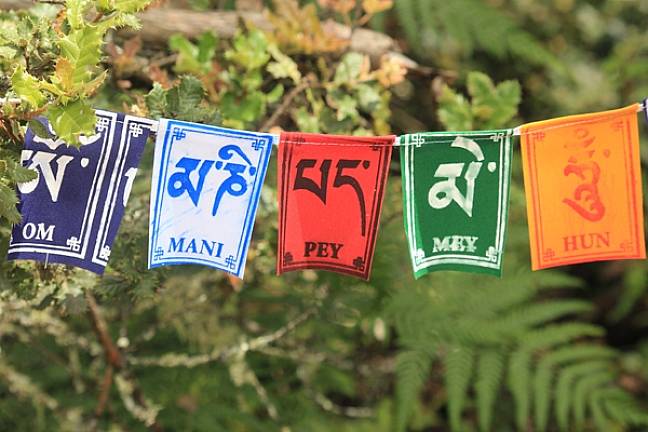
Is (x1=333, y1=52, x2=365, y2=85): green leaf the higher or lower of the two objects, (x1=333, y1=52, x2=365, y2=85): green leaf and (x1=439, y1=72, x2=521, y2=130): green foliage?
the higher

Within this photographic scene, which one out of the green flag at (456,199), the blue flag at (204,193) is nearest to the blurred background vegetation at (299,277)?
the blue flag at (204,193)

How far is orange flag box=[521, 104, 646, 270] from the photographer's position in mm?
1476

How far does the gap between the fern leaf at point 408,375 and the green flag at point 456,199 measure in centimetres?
103

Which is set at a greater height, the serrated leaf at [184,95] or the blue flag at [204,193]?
the serrated leaf at [184,95]

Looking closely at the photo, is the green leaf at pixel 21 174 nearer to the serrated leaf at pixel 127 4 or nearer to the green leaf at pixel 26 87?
the green leaf at pixel 26 87

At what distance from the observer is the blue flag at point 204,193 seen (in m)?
1.44

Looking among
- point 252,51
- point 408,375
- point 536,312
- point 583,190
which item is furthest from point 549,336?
point 252,51

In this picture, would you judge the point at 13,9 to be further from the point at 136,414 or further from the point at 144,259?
the point at 136,414

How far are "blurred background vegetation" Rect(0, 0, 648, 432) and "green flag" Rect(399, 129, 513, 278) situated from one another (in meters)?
0.40

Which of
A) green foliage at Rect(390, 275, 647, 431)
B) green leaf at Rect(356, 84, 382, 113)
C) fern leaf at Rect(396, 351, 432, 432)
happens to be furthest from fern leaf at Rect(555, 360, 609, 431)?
green leaf at Rect(356, 84, 382, 113)

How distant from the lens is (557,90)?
318 cm

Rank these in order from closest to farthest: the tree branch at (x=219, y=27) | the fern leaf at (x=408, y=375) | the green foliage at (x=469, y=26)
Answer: the tree branch at (x=219, y=27), the fern leaf at (x=408, y=375), the green foliage at (x=469, y=26)

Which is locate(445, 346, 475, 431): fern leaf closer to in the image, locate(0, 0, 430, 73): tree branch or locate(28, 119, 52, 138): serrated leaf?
locate(0, 0, 430, 73): tree branch

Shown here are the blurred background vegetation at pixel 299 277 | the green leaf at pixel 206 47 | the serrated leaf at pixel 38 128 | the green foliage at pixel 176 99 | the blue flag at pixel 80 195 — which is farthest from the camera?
the green leaf at pixel 206 47
